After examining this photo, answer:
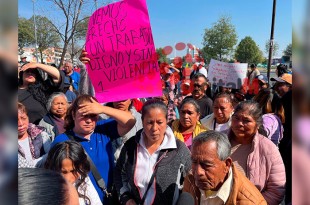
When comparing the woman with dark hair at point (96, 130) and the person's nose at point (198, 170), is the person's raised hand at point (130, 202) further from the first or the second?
the person's nose at point (198, 170)

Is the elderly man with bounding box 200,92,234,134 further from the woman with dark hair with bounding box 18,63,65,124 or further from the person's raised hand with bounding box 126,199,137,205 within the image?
the woman with dark hair with bounding box 18,63,65,124

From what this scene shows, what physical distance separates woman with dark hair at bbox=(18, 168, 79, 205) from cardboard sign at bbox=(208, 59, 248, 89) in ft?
17.3

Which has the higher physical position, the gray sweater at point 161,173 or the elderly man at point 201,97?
the elderly man at point 201,97

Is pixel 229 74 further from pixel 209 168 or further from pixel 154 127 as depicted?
pixel 209 168

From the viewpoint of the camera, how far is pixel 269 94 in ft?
12.4

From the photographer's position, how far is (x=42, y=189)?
0.69m

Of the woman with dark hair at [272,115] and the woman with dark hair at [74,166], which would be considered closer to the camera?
the woman with dark hair at [74,166]

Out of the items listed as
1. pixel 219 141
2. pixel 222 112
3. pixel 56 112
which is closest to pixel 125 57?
pixel 219 141

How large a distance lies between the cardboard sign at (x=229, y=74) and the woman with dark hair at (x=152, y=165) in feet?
12.1

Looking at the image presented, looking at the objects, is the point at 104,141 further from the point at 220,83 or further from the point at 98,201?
the point at 220,83

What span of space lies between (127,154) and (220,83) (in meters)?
3.92

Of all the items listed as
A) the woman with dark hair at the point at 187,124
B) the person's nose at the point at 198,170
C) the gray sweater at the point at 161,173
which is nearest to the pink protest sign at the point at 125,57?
the gray sweater at the point at 161,173

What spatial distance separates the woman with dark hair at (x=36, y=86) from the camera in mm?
3109

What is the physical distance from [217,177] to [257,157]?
67cm
